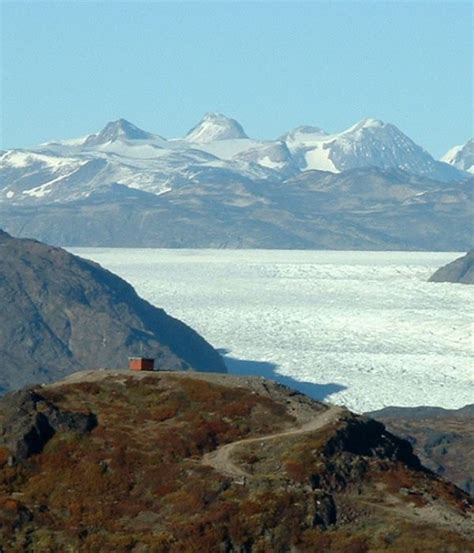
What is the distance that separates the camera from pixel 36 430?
5600cm

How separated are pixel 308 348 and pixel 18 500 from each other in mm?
143928

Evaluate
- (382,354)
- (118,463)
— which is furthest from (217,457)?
(382,354)

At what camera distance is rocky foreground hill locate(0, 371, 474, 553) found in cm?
5106

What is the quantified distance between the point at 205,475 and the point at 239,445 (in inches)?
95.1

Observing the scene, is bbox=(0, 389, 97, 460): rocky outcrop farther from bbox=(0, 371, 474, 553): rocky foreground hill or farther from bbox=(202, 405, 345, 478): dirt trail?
bbox=(202, 405, 345, 478): dirt trail

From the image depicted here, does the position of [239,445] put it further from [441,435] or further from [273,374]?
[273,374]

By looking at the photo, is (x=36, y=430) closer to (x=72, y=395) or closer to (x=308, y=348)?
(x=72, y=395)

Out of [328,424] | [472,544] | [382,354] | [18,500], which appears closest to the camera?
[472,544]

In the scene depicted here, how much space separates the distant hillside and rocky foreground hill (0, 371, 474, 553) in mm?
54866

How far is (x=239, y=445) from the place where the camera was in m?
56.0

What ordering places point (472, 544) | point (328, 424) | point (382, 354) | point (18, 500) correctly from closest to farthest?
point (472, 544) → point (18, 500) → point (328, 424) → point (382, 354)

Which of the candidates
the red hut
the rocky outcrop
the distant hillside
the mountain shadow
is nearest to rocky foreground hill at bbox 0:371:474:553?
the rocky outcrop

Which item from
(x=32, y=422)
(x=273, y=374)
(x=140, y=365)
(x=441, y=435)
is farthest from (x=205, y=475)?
(x=273, y=374)

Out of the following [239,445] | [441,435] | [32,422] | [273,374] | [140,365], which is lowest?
[273,374]
